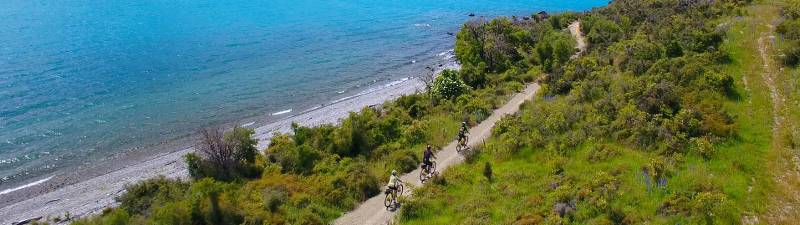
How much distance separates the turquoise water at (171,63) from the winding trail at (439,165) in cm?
2510

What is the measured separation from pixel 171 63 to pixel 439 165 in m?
56.8

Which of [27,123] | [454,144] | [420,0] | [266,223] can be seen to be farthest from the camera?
[420,0]

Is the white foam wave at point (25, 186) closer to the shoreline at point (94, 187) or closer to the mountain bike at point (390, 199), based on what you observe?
the shoreline at point (94, 187)

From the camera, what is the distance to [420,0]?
149 meters

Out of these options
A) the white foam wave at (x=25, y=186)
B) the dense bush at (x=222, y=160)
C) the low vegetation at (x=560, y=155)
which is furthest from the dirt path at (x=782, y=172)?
the white foam wave at (x=25, y=186)

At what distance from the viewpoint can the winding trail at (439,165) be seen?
91.8 feet

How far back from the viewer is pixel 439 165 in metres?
34.3

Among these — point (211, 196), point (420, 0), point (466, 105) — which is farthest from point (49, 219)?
point (420, 0)

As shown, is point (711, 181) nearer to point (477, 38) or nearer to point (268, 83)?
point (477, 38)

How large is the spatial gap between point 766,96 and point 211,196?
33918mm

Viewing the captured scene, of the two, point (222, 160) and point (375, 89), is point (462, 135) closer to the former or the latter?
point (222, 160)

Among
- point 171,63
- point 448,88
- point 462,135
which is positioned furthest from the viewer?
point 171,63

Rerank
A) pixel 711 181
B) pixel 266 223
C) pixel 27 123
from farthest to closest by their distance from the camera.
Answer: pixel 27 123 < pixel 266 223 < pixel 711 181

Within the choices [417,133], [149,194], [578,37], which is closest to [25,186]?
[149,194]
